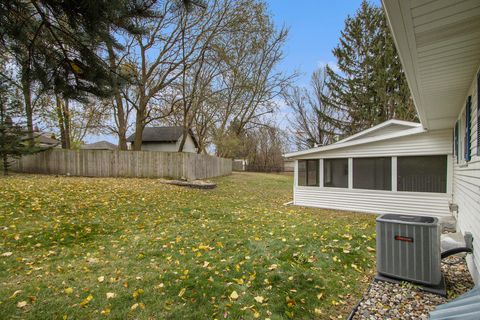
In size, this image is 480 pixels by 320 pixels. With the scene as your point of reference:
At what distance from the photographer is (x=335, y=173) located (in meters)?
8.65

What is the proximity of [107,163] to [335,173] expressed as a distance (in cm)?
1065

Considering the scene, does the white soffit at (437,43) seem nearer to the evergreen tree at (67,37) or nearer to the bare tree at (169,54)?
the evergreen tree at (67,37)

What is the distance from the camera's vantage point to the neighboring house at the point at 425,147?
1924 millimetres

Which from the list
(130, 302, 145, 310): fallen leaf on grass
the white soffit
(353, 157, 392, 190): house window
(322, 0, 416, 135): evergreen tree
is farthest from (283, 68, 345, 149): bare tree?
(130, 302, 145, 310): fallen leaf on grass

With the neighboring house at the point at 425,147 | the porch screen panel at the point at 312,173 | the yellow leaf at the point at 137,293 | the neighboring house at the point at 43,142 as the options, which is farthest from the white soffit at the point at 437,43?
the porch screen panel at the point at 312,173

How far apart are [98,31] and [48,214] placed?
513 centimetres

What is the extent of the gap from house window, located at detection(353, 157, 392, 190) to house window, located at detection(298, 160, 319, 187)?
1386 millimetres

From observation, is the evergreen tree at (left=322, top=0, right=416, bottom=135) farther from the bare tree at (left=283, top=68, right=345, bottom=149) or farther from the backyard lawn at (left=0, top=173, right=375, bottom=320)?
the backyard lawn at (left=0, top=173, right=375, bottom=320)

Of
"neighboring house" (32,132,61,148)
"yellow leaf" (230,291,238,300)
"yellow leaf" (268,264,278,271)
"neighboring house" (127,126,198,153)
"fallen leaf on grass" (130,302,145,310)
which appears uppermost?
"neighboring house" (127,126,198,153)

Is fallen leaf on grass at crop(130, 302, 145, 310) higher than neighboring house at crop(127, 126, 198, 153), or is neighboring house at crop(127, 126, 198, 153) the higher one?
neighboring house at crop(127, 126, 198, 153)

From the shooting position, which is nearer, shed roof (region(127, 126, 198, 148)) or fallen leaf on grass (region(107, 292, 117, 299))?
fallen leaf on grass (region(107, 292, 117, 299))

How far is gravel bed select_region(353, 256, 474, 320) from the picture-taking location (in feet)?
7.89

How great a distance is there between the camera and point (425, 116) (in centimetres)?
501

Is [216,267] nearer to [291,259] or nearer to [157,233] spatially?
[291,259]
